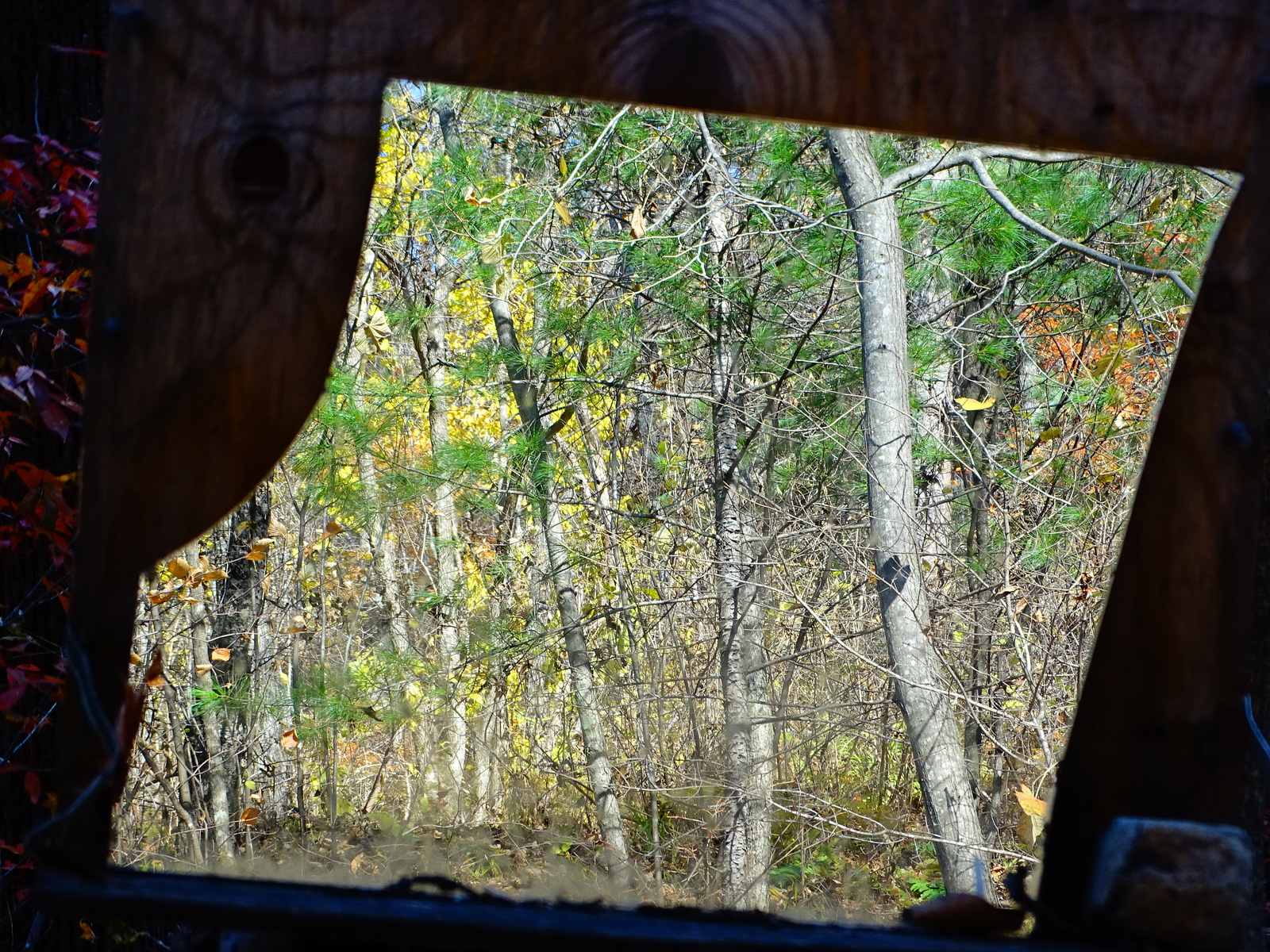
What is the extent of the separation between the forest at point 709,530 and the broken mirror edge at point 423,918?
177 inches

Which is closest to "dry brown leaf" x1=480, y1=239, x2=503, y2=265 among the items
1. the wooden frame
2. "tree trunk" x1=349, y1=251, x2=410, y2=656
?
"tree trunk" x1=349, y1=251, x2=410, y2=656

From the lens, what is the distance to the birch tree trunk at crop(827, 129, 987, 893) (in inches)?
202

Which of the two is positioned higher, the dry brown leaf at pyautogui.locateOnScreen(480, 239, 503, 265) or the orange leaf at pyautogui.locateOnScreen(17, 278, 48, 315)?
the dry brown leaf at pyautogui.locateOnScreen(480, 239, 503, 265)

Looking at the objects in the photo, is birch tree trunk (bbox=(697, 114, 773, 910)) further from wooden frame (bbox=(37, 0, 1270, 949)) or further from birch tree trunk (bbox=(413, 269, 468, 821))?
wooden frame (bbox=(37, 0, 1270, 949))

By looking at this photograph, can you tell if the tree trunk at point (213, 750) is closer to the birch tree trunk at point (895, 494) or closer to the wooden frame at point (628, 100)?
the birch tree trunk at point (895, 494)

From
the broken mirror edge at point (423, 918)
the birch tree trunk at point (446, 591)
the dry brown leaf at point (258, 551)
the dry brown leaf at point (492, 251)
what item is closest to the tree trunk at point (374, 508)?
the birch tree trunk at point (446, 591)

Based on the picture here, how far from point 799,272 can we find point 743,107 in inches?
202

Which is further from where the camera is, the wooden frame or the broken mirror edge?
the wooden frame

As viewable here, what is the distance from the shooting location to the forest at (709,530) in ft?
17.9

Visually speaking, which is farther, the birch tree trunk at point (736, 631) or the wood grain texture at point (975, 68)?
the birch tree trunk at point (736, 631)

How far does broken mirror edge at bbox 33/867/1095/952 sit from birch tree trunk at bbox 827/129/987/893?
4513 mm

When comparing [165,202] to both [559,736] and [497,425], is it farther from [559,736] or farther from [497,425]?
[497,425]

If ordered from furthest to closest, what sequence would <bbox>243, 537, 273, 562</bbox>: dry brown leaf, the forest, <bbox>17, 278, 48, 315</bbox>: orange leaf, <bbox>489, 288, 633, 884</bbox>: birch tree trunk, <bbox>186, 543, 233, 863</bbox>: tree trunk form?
1. <bbox>186, 543, 233, 863</bbox>: tree trunk
2. <bbox>489, 288, 633, 884</bbox>: birch tree trunk
3. the forest
4. <bbox>243, 537, 273, 562</bbox>: dry brown leaf
5. <bbox>17, 278, 48, 315</bbox>: orange leaf

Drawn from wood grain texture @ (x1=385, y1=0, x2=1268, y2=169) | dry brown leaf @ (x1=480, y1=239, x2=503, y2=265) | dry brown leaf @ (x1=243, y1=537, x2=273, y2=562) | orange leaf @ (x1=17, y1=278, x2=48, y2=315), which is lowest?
wood grain texture @ (x1=385, y1=0, x2=1268, y2=169)
